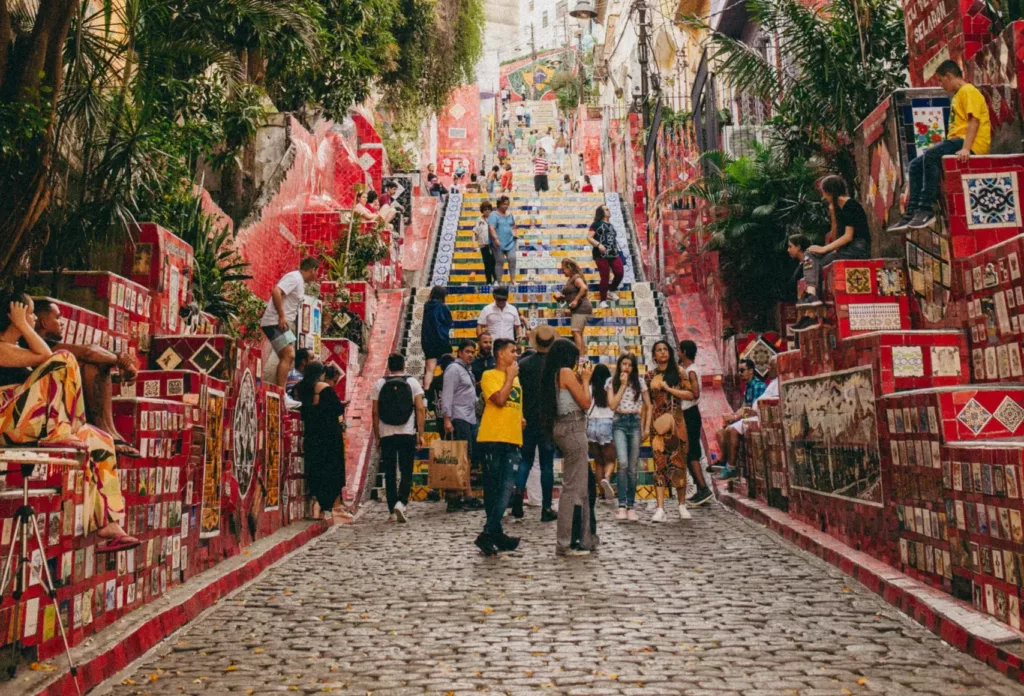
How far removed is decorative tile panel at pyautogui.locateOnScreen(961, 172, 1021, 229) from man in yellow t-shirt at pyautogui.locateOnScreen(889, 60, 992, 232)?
0.23 metres

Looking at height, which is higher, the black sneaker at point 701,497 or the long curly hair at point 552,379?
the long curly hair at point 552,379

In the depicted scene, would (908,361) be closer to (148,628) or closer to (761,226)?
(148,628)

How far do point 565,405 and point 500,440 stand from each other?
58 centimetres

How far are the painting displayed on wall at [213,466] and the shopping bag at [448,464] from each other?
3.15 meters

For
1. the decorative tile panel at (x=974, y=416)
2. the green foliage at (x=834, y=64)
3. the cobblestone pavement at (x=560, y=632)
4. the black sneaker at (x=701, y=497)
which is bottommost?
the cobblestone pavement at (x=560, y=632)

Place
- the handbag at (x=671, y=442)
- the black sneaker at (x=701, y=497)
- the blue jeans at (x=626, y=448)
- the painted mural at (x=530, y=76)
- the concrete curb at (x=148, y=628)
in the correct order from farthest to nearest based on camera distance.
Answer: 1. the painted mural at (x=530, y=76)
2. the black sneaker at (x=701, y=497)
3. the blue jeans at (x=626, y=448)
4. the handbag at (x=671, y=442)
5. the concrete curb at (x=148, y=628)

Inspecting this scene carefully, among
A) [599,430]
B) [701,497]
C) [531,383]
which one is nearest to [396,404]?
[599,430]

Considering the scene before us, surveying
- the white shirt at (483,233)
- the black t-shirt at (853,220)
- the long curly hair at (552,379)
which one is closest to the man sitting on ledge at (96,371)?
the long curly hair at (552,379)

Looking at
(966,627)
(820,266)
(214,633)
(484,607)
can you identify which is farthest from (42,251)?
(966,627)

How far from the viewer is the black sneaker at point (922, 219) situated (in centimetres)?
791

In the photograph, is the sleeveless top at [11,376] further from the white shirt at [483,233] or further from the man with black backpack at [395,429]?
the white shirt at [483,233]

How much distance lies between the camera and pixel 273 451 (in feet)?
33.0

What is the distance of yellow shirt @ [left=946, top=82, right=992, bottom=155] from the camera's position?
7.84m

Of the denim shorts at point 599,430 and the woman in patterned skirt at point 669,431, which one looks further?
the denim shorts at point 599,430
